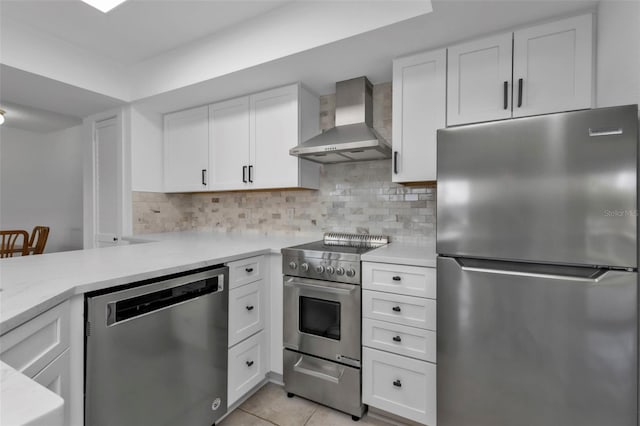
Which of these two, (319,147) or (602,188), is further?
(319,147)

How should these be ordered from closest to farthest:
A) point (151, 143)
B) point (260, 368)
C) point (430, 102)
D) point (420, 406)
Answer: point (420, 406)
point (430, 102)
point (260, 368)
point (151, 143)

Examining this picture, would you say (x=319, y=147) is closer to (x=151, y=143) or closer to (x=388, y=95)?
(x=388, y=95)

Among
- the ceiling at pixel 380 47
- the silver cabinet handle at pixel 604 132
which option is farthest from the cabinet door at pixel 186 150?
the silver cabinet handle at pixel 604 132

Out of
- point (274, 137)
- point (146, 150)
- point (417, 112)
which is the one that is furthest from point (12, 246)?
point (417, 112)

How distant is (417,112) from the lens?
190cm

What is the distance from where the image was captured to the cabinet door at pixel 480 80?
5.43 ft

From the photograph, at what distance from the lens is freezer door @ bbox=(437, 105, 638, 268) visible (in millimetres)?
1097

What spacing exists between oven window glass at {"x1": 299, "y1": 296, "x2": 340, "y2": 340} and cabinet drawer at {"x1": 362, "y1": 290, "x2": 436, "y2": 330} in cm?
20

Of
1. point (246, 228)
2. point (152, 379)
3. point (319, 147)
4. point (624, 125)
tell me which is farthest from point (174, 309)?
point (624, 125)

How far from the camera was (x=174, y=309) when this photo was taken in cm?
143

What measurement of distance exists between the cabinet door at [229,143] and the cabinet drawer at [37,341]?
1756mm

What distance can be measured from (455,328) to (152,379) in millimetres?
1372

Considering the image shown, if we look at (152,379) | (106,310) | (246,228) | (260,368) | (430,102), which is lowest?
(260,368)

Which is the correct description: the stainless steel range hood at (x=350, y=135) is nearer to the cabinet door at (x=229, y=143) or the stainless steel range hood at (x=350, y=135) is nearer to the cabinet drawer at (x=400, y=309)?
the cabinet door at (x=229, y=143)
